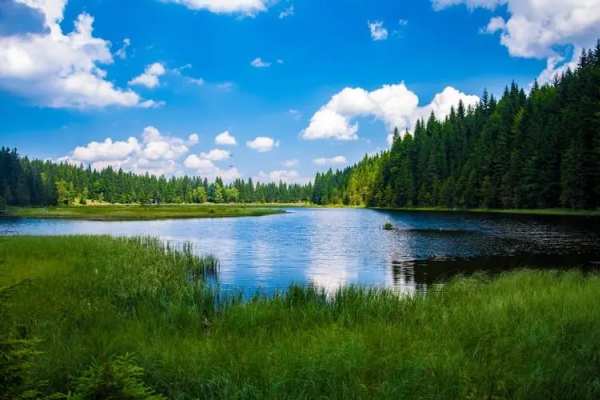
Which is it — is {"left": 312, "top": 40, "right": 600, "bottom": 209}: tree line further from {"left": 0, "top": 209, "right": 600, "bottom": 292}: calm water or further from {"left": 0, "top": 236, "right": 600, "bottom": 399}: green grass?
{"left": 0, "top": 236, "right": 600, "bottom": 399}: green grass

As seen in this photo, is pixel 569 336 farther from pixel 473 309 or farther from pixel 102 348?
pixel 102 348

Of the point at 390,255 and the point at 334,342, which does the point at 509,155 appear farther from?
the point at 334,342

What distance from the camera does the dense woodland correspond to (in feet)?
261

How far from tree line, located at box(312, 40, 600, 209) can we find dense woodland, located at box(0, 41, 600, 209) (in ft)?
0.66

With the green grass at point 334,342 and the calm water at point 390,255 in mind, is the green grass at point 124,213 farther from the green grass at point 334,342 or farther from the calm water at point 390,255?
the green grass at point 334,342

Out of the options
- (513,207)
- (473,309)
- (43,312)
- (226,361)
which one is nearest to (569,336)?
(473,309)

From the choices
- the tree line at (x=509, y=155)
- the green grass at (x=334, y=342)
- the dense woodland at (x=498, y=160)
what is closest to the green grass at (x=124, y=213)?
the dense woodland at (x=498, y=160)

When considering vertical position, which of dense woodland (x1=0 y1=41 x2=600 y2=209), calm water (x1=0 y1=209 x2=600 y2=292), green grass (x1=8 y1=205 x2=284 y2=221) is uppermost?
dense woodland (x1=0 y1=41 x2=600 y2=209)

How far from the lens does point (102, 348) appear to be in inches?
357

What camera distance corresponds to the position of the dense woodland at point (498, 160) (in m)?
79.7

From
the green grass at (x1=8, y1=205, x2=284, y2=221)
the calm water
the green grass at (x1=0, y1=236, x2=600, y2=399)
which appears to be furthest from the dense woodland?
the green grass at (x1=0, y1=236, x2=600, y2=399)

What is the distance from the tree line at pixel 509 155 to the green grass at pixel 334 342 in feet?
244

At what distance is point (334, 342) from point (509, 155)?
10955 centimetres

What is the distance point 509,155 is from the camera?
106438mm
